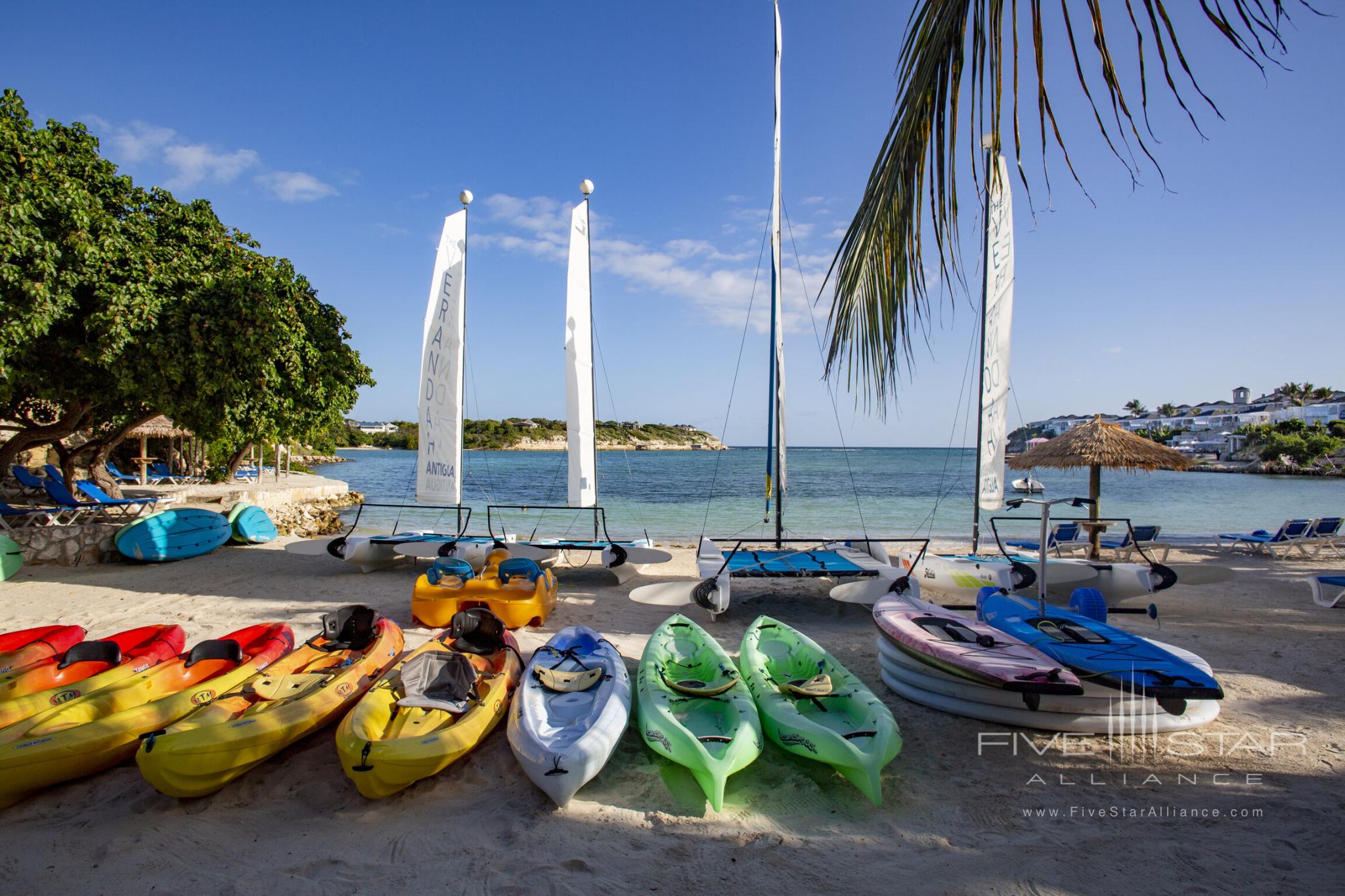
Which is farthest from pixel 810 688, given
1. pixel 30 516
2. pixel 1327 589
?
pixel 30 516

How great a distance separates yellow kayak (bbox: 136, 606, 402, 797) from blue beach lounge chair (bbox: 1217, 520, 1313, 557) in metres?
15.2

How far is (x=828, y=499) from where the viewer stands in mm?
29531

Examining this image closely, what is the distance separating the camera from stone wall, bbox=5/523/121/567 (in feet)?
32.0

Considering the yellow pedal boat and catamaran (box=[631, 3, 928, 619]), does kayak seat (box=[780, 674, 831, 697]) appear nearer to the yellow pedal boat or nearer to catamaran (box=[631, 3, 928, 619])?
catamaran (box=[631, 3, 928, 619])

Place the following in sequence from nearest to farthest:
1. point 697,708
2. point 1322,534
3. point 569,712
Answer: point 569,712 → point 697,708 → point 1322,534

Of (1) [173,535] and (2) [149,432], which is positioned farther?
(2) [149,432]

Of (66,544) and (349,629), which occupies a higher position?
(349,629)

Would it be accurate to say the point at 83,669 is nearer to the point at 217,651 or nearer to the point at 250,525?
the point at 217,651

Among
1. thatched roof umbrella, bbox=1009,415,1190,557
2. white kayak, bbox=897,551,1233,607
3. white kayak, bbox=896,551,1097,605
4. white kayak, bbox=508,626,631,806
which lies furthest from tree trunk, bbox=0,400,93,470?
thatched roof umbrella, bbox=1009,415,1190,557

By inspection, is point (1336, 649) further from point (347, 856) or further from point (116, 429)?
point (116, 429)

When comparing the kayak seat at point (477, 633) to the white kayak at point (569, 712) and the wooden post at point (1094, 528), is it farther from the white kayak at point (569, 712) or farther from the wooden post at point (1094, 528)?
the wooden post at point (1094, 528)

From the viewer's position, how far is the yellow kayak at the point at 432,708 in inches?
143

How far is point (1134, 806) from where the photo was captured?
148 inches

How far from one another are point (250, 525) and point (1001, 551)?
1303 centimetres
